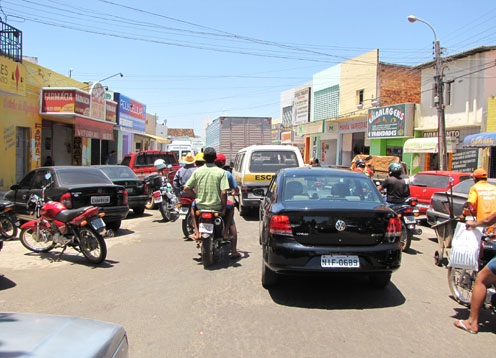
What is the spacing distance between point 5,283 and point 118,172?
6.86 metres

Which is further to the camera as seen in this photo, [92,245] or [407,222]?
[407,222]

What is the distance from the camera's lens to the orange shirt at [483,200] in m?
5.10

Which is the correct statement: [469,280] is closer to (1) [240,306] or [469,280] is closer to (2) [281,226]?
(2) [281,226]

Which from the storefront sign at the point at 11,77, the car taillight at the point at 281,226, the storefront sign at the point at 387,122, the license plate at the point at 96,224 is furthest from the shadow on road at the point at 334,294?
the storefront sign at the point at 387,122

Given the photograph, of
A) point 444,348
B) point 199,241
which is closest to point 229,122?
point 199,241

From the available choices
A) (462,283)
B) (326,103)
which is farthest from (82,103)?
(326,103)

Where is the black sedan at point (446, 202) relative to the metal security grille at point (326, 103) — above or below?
below

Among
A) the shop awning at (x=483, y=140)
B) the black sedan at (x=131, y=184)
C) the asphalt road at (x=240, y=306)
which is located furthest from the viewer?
the shop awning at (x=483, y=140)

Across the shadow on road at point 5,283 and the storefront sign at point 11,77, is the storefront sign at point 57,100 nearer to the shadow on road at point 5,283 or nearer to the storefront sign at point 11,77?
the storefront sign at point 11,77

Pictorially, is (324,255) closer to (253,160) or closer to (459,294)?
(459,294)

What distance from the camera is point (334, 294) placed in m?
5.11

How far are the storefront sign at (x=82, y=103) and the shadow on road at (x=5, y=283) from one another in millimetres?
14064

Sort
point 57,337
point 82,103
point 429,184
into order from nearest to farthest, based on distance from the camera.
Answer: point 57,337
point 429,184
point 82,103

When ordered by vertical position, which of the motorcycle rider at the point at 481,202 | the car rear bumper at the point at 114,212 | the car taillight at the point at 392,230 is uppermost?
the motorcycle rider at the point at 481,202
